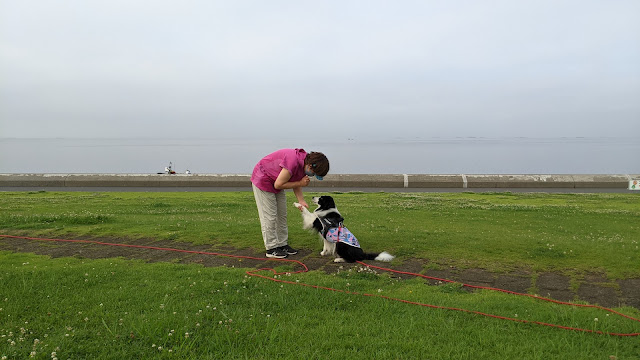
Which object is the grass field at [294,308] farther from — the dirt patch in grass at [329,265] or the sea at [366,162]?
the sea at [366,162]

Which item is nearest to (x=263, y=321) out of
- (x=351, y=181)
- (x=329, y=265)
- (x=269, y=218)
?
(x=329, y=265)

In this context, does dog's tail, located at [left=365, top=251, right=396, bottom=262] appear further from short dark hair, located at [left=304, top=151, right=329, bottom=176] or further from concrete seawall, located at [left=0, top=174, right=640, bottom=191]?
concrete seawall, located at [left=0, top=174, right=640, bottom=191]

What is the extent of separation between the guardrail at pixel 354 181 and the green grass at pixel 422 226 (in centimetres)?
576

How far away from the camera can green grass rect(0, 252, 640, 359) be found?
171 inches

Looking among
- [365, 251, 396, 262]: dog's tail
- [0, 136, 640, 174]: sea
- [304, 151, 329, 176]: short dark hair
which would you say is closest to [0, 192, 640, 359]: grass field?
[365, 251, 396, 262]: dog's tail

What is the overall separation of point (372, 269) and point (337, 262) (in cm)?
78

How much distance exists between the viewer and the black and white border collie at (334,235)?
8.05 m

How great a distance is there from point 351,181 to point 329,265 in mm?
17115

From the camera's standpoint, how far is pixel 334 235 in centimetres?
815

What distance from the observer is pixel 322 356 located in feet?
14.1

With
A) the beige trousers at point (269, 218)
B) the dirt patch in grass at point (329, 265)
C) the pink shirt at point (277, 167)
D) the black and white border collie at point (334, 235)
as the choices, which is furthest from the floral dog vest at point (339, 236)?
the pink shirt at point (277, 167)

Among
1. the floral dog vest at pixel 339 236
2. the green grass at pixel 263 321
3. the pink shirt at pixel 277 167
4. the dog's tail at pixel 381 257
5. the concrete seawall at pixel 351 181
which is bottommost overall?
the green grass at pixel 263 321

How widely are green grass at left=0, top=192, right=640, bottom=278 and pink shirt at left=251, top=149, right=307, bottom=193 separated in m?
1.58

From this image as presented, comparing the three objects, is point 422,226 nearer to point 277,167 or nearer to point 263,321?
point 277,167
